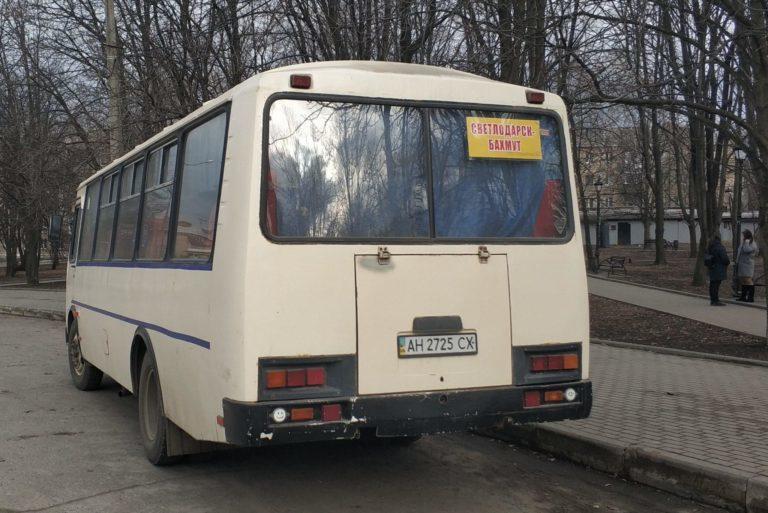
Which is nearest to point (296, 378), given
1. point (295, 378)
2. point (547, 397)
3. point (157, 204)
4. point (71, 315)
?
point (295, 378)

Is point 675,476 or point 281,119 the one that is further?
point 675,476

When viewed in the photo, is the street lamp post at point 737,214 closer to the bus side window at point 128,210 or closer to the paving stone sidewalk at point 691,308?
the paving stone sidewalk at point 691,308

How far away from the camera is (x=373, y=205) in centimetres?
470

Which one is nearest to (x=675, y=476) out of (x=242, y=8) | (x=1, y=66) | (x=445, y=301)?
(x=445, y=301)

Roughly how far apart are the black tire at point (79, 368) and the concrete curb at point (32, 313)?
10.1 meters

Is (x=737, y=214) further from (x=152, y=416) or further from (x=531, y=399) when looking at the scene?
(x=152, y=416)

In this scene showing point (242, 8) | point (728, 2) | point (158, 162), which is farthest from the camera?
point (242, 8)

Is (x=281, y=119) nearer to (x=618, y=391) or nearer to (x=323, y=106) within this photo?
(x=323, y=106)

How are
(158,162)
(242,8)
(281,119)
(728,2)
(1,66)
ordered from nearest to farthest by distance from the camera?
(281,119) → (158,162) → (728,2) → (242,8) → (1,66)

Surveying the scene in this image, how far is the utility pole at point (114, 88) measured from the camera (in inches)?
601

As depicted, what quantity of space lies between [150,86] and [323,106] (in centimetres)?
1309

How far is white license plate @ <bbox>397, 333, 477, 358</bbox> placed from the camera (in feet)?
14.9

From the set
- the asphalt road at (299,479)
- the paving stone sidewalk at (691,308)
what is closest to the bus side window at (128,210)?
the asphalt road at (299,479)

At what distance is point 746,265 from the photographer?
1797cm
